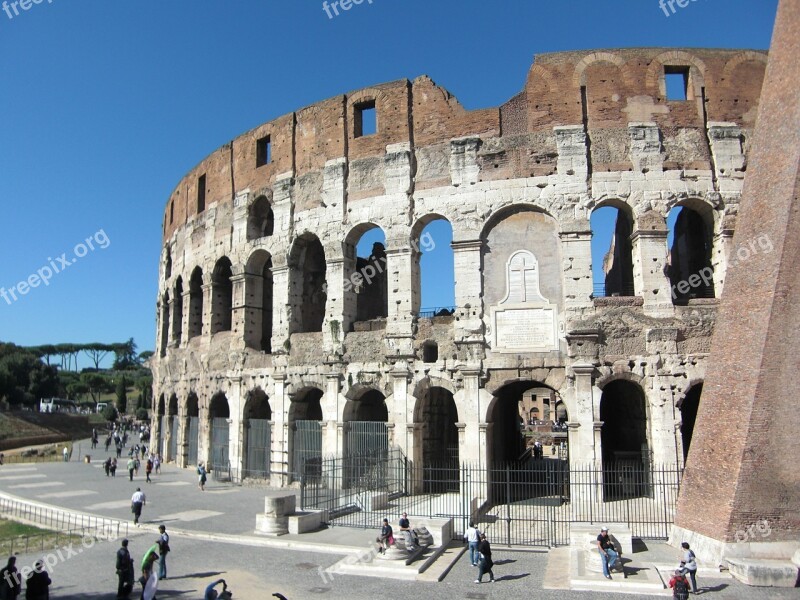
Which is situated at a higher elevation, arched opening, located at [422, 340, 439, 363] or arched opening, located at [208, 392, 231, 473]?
arched opening, located at [422, 340, 439, 363]

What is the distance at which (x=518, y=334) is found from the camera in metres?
17.2

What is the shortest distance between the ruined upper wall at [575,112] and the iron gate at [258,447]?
8411mm

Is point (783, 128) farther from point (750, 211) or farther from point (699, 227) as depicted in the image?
point (699, 227)

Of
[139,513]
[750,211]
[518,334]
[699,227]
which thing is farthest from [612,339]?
[139,513]

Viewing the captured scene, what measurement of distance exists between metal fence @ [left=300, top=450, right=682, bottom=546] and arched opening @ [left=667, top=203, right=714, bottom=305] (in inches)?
228

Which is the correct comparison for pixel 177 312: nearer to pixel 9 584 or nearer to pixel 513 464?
pixel 513 464

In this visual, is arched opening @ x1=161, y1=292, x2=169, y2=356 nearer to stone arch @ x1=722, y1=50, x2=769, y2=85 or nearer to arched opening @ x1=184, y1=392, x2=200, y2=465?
arched opening @ x1=184, y1=392, x2=200, y2=465

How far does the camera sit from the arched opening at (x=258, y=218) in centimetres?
2266

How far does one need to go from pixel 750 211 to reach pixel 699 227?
23.8ft

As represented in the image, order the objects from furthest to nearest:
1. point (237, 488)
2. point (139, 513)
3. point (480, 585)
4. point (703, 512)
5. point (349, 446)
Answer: point (237, 488), point (349, 446), point (139, 513), point (703, 512), point (480, 585)

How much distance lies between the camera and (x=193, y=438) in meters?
24.9

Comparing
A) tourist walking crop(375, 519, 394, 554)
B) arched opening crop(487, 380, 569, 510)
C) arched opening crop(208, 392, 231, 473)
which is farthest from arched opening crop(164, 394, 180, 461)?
tourist walking crop(375, 519, 394, 554)

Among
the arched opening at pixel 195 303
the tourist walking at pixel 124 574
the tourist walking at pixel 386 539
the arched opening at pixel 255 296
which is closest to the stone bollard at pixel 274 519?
the tourist walking at pixel 386 539

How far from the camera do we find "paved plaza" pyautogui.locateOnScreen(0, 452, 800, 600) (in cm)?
967
